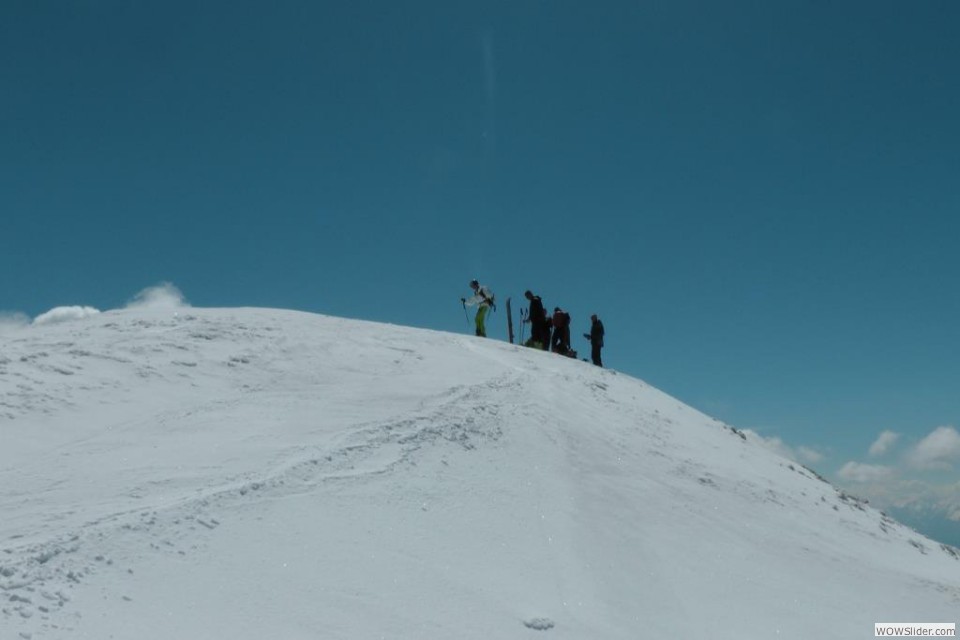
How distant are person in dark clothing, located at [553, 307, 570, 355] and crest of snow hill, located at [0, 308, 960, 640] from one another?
20.9 ft

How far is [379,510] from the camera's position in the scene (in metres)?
8.59

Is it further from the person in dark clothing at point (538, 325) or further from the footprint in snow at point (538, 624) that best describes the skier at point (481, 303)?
the footprint in snow at point (538, 624)

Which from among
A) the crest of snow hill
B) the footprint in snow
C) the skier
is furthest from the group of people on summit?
the footprint in snow

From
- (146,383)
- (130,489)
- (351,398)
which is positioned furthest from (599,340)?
(130,489)

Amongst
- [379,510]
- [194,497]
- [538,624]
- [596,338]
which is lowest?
[538,624]

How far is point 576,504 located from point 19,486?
6.10 m

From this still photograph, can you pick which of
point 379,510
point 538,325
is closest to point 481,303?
point 538,325

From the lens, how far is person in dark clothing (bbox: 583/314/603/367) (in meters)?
22.6

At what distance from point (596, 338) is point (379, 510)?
14.8 m

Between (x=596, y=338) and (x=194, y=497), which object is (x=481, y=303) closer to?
(x=596, y=338)

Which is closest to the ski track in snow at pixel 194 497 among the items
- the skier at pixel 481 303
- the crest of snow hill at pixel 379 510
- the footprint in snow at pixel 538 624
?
the crest of snow hill at pixel 379 510

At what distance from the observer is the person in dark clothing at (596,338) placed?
888 inches

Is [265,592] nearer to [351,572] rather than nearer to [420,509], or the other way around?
[351,572]

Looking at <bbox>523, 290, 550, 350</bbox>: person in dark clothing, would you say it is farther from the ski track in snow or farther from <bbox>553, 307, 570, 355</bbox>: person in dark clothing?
the ski track in snow
